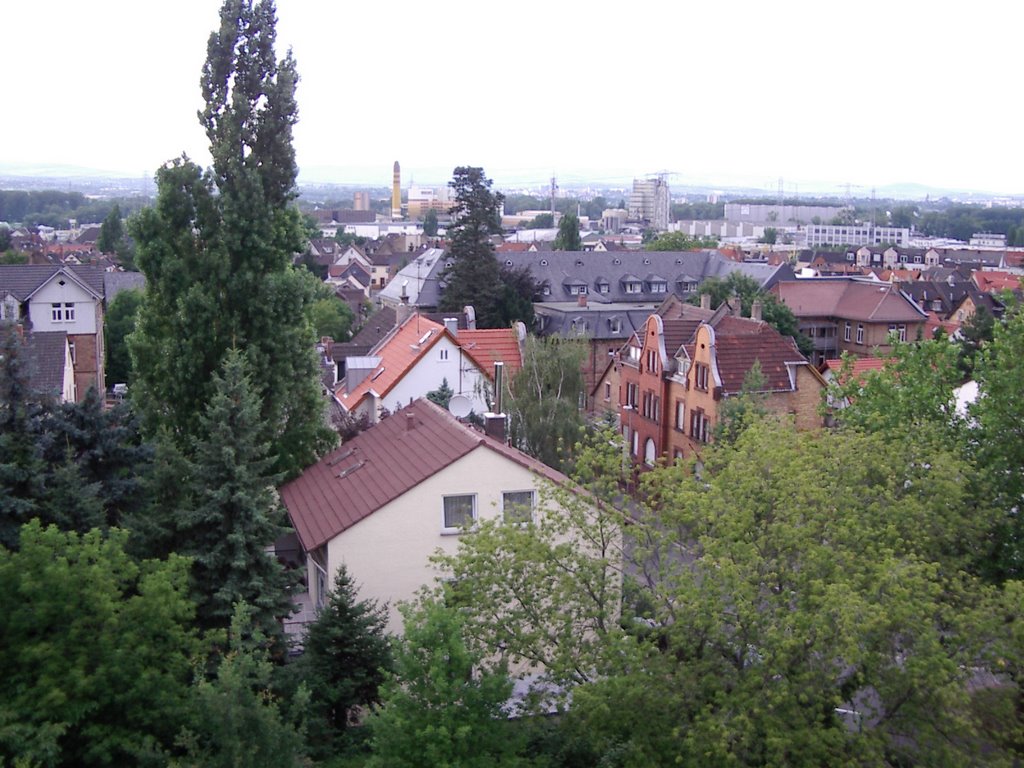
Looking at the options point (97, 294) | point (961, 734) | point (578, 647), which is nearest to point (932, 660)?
point (961, 734)

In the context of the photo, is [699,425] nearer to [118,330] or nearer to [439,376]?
[439,376]

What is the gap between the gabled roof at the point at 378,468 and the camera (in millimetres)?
22203

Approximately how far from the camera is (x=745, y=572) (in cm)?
1475

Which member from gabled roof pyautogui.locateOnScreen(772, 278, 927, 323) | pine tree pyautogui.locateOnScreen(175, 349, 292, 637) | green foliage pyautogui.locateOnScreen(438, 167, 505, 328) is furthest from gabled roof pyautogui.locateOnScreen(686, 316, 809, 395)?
gabled roof pyautogui.locateOnScreen(772, 278, 927, 323)

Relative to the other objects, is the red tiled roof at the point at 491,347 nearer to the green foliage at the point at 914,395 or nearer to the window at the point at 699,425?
the window at the point at 699,425

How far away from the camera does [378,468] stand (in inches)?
944

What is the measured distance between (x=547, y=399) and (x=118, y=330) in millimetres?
34022

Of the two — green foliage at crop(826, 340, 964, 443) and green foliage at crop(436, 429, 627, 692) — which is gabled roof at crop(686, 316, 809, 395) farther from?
green foliage at crop(436, 429, 627, 692)

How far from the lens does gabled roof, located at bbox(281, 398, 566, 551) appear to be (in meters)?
22.2

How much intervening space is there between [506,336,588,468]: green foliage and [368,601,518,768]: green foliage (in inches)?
713

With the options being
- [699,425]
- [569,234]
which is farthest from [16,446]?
[569,234]

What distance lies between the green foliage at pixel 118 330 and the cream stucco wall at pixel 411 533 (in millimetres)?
37806

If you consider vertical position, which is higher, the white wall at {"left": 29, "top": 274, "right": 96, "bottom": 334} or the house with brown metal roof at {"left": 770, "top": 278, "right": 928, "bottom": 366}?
the white wall at {"left": 29, "top": 274, "right": 96, "bottom": 334}

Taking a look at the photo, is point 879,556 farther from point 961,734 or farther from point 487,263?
point 487,263
